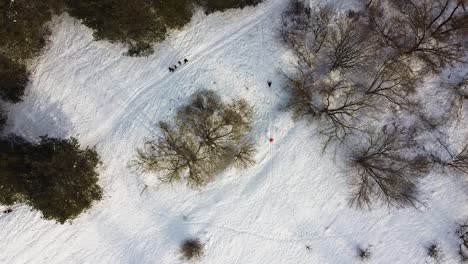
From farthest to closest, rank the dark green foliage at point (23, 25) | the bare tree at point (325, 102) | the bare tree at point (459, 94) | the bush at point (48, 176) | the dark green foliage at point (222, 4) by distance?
1. the bare tree at point (459, 94)
2. the bare tree at point (325, 102)
3. the dark green foliage at point (222, 4)
4. the bush at point (48, 176)
5. the dark green foliage at point (23, 25)

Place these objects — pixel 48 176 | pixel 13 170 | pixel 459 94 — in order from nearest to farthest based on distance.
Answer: pixel 48 176, pixel 13 170, pixel 459 94

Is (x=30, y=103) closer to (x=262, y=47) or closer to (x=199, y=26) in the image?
(x=199, y=26)

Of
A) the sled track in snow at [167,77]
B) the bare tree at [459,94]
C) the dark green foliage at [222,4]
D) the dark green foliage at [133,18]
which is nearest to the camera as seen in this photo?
the dark green foliage at [133,18]

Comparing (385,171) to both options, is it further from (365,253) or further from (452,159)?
(365,253)

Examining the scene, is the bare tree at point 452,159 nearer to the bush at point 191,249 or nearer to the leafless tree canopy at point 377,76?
the leafless tree canopy at point 377,76

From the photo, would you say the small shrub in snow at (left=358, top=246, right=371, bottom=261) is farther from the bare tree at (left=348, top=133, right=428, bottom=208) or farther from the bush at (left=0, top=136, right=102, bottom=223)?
the bush at (left=0, top=136, right=102, bottom=223)

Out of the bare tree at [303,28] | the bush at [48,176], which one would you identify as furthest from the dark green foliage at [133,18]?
the bush at [48,176]

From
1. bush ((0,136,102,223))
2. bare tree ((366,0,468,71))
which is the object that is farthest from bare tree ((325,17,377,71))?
bush ((0,136,102,223))

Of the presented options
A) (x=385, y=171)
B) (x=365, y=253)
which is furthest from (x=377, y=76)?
(x=365, y=253)
